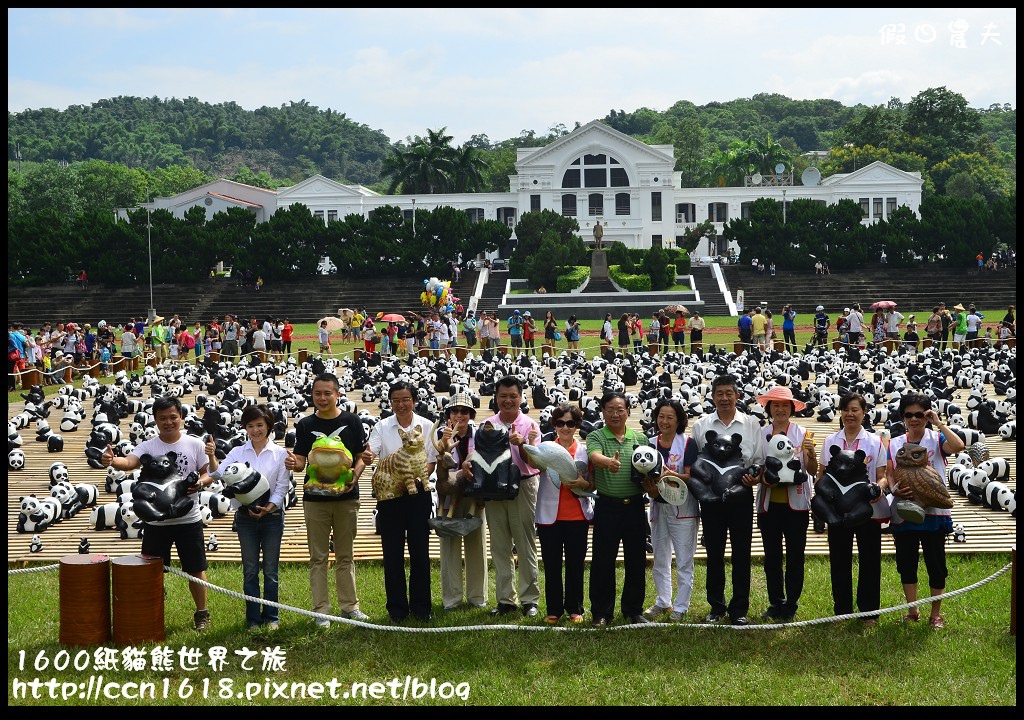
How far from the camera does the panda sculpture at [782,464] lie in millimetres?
8953

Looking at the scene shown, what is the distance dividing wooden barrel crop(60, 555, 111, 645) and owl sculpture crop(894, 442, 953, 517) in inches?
238

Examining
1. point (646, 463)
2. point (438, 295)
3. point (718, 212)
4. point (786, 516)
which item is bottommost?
point (786, 516)

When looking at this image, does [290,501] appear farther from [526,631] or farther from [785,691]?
[785,691]

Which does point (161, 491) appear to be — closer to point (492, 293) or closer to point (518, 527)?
point (518, 527)

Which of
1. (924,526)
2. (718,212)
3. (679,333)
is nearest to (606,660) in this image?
(924,526)

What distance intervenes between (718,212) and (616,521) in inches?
2891

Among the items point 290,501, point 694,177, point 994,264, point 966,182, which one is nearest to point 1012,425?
point 290,501

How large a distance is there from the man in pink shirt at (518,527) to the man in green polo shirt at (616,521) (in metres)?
0.53

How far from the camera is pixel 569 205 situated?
79500 millimetres

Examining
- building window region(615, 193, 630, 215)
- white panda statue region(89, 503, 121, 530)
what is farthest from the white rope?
building window region(615, 193, 630, 215)

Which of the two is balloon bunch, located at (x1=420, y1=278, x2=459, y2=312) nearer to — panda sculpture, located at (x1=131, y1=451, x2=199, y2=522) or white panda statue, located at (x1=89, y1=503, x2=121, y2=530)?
white panda statue, located at (x1=89, y1=503, x2=121, y2=530)

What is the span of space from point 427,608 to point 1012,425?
11324 millimetres

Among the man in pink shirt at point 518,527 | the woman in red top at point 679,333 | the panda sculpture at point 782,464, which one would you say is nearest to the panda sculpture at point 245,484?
the man in pink shirt at point 518,527

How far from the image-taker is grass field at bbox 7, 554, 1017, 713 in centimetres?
773
